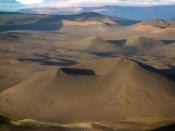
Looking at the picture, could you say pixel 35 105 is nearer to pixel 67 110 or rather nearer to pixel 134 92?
pixel 67 110

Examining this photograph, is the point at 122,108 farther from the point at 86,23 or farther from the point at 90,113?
the point at 86,23

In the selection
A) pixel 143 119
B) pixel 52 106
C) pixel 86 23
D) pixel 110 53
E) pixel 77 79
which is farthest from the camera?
pixel 86 23

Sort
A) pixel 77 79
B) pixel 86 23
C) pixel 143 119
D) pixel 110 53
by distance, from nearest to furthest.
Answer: pixel 143 119, pixel 77 79, pixel 110 53, pixel 86 23

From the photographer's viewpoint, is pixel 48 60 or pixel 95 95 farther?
pixel 48 60

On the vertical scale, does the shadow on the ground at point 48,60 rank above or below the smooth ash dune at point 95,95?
below

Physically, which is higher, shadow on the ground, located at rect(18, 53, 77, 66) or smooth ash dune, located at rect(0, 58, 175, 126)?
smooth ash dune, located at rect(0, 58, 175, 126)

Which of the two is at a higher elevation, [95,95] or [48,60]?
[95,95]

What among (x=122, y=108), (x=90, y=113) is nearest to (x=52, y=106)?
(x=90, y=113)

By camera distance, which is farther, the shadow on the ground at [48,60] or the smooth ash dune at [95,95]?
the shadow on the ground at [48,60]

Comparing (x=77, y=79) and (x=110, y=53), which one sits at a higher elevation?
(x=77, y=79)

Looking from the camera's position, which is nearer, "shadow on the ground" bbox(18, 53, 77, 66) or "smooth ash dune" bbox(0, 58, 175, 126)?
"smooth ash dune" bbox(0, 58, 175, 126)

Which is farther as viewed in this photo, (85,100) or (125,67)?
(125,67)
